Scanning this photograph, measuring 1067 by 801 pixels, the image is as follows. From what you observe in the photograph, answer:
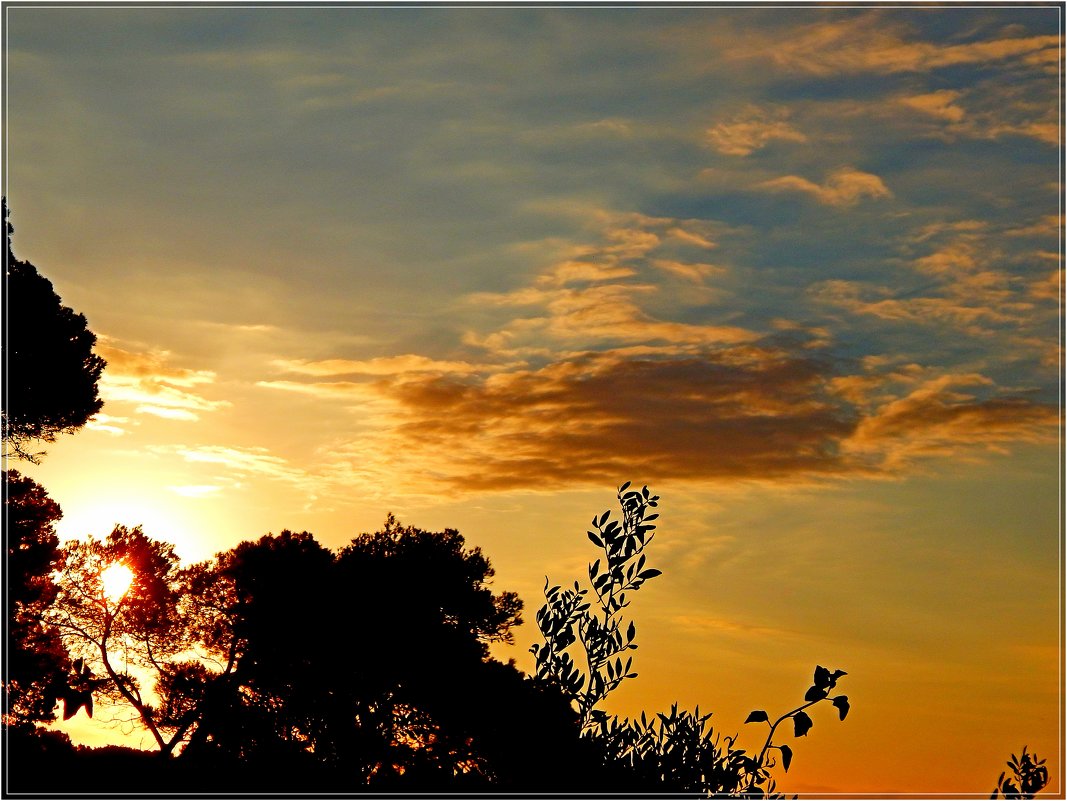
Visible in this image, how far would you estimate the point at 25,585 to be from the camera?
28.4 meters

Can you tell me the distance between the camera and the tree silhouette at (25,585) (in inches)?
1086

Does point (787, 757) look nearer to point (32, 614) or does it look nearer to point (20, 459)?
point (20, 459)

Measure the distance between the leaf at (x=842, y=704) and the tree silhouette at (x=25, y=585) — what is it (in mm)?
23883

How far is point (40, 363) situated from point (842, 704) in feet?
83.0

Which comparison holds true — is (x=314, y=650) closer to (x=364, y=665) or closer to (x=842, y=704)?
(x=364, y=665)

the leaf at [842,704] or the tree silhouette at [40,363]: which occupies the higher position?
the tree silhouette at [40,363]

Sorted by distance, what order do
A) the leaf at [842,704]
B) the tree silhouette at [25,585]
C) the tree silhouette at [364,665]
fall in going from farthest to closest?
the tree silhouette at [364,665] < the tree silhouette at [25,585] < the leaf at [842,704]

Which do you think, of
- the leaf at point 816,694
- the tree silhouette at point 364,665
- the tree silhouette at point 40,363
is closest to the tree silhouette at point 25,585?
the tree silhouette at point 40,363

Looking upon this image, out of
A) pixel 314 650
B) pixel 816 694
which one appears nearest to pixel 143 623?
pixel 314 650

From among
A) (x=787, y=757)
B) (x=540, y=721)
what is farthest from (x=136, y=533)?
(x=787, y=757)

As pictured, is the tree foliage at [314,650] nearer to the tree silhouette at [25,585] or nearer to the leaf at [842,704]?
the tree silhouette at [25,585]

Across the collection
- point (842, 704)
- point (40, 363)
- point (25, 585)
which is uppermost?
point (40, 363)

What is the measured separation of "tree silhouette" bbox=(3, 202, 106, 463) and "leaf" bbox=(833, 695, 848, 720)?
2466 centimetres

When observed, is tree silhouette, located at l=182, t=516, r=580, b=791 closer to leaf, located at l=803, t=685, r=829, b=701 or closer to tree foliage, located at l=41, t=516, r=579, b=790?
tree foliage, located at l=41, t=516, r=579, b=790
